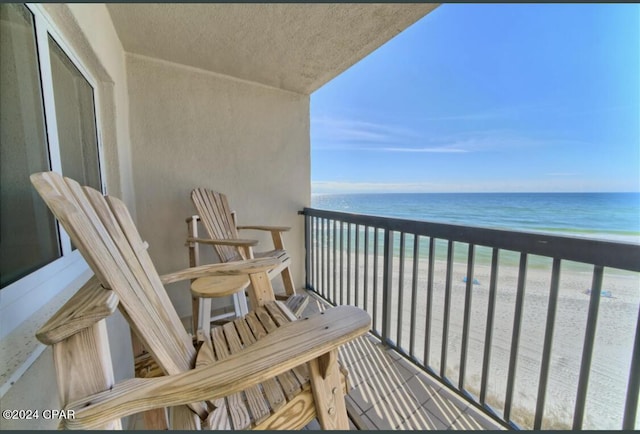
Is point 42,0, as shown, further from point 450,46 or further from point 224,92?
point 450,46

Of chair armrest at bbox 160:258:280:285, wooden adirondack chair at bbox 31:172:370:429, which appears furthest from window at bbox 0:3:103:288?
chair armrest at bbox 160:258:280:285

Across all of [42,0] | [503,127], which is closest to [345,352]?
[42,0]

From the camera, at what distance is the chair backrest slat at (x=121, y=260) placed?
0.59 m

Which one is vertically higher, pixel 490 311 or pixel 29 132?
pixel 29 132

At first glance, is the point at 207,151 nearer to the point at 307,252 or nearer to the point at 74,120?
the point at 74,120

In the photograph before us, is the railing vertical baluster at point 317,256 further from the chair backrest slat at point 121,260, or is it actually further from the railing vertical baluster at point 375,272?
the chair backrest slat at point 121,260

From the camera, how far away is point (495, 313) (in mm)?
1573

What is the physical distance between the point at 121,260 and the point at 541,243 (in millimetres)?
1509

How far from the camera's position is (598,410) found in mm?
1666

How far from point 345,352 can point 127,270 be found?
145 cm

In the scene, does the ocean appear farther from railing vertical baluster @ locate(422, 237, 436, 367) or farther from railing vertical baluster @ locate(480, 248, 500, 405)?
railing vertical baluster @ locate(480, 248, 500, 405)

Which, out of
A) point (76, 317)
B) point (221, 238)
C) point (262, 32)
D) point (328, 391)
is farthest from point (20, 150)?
point (262, 32)

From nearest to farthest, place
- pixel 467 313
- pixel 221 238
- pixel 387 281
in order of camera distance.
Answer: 1. pixel 467 313
2. pixel 387 281
3. pixel 221 238

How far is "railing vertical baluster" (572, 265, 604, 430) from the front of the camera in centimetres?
85
